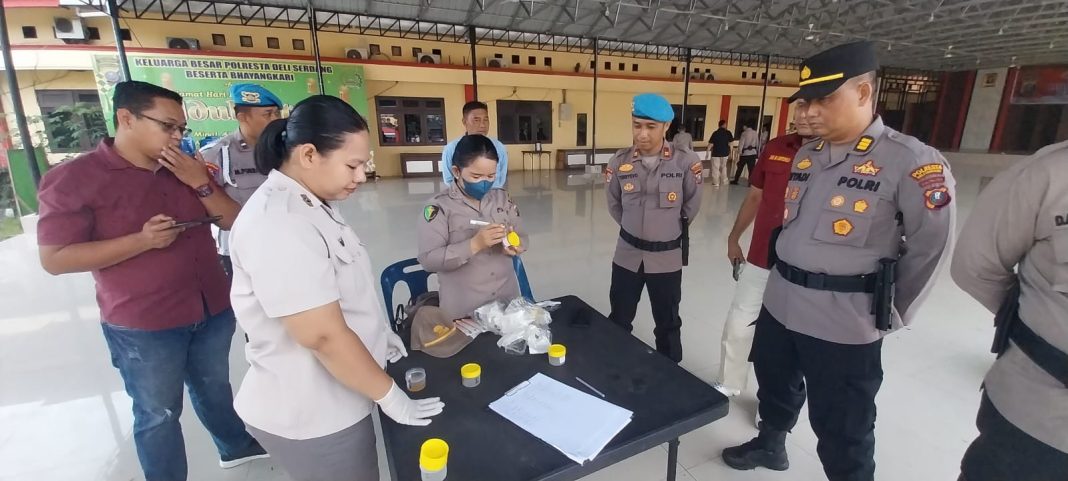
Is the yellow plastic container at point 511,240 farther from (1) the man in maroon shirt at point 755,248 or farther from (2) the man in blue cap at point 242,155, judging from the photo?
(2) the man in blue cap at point 242,155

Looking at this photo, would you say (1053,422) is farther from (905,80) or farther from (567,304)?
(905,80)

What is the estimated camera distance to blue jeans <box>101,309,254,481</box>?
142cm

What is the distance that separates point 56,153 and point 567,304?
37.9ft

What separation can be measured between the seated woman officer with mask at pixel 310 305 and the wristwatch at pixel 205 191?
0.74 m

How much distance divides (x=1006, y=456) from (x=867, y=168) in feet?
2.58

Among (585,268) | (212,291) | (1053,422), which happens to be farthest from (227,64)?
(1053,422)

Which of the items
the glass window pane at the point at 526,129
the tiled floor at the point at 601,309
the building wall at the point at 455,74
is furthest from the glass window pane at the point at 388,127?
the tiled floor at the point at 601,309

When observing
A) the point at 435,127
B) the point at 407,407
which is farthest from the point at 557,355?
the point at 435,127

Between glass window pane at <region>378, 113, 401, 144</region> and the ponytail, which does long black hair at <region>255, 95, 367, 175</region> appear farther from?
glass window pane at <region>378, 113, 401, 144</region>

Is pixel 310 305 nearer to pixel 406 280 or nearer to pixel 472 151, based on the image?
pixel 472 151

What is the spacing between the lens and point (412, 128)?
11719mm

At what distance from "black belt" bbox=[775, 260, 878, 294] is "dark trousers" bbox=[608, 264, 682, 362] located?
2.93 ft

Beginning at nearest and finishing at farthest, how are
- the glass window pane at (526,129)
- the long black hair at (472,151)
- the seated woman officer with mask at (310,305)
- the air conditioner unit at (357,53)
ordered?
1. the seated woman officer with mask at (310,305)
2. the long black hair at (472,151)
3. the air conditioner unit at (357,53)
4. the glass window pane at (526,129)

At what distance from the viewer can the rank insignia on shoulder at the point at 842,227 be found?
1328 mm
